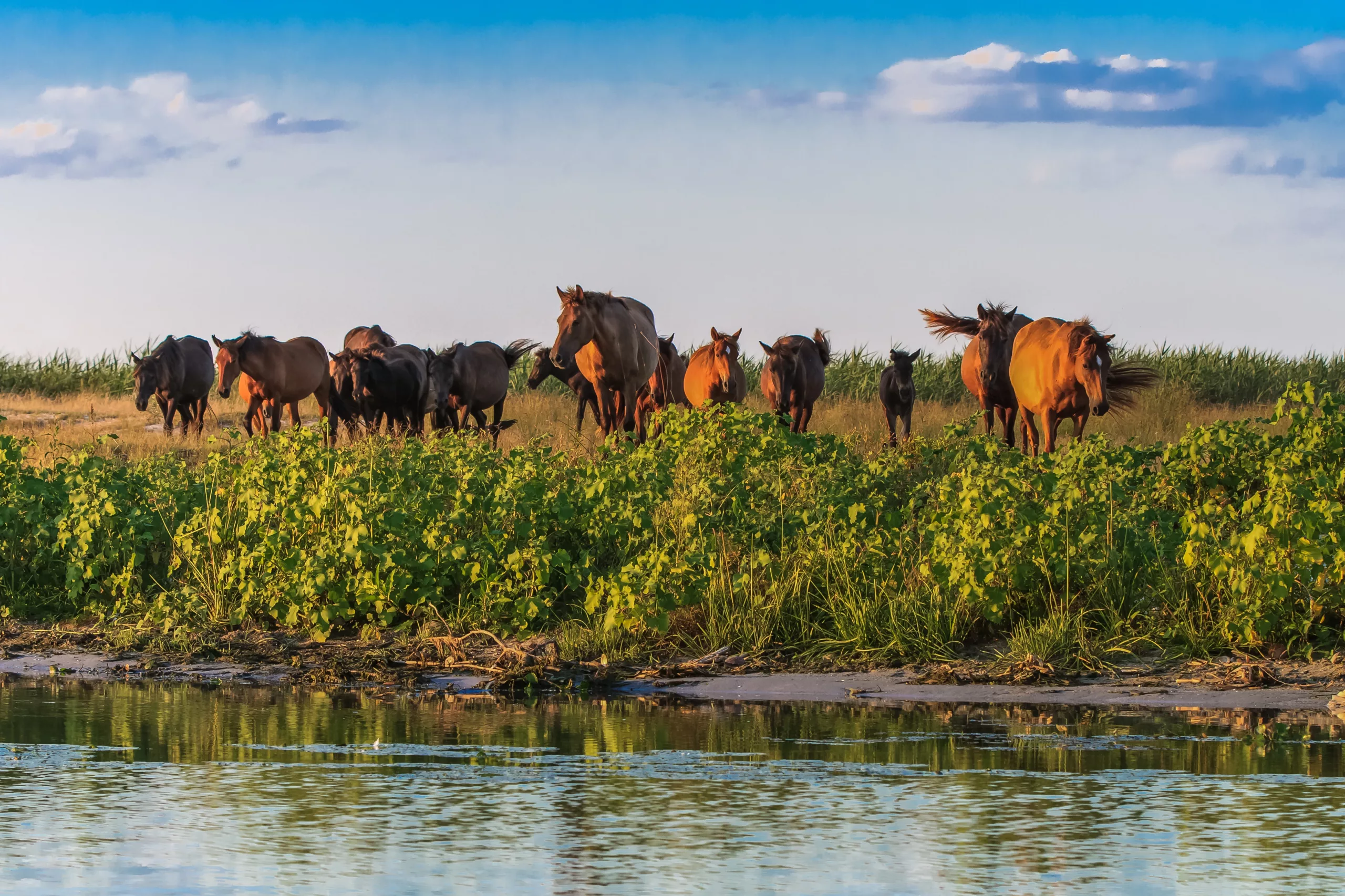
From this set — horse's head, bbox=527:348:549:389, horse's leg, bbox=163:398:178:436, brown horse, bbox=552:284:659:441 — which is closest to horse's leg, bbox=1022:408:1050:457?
brown horse, bbox=552:284:659:441

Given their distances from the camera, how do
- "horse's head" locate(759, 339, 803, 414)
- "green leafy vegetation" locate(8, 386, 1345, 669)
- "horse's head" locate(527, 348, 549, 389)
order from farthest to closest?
"horse's head" locate(527, 348, 549, 389) < "horse's head" locate(759, 339, 803, 414) < "green leafy vegetation" locate(8, 386, 1345, 669)

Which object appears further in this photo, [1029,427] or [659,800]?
[1029,427]

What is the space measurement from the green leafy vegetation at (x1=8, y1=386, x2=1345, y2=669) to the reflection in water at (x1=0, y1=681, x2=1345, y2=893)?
161 cm

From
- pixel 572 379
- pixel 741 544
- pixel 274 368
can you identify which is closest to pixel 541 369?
pixel 572 379

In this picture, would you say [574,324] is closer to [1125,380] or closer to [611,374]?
[611,374]

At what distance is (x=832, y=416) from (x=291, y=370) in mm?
9382

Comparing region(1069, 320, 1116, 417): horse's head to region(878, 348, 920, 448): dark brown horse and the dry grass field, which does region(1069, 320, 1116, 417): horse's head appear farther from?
region(878, 348, 920, 448): dark brown horse

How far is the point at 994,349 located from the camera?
81.3ft

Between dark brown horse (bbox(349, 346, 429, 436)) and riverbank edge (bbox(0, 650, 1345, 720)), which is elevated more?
dark brown horse (bbox(349, 346, 429, 436))

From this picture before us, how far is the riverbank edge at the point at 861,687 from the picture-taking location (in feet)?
30.3

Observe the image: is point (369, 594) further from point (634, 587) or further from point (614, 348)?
point (614, 348)

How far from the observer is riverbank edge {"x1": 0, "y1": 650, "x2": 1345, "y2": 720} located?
30.3 ft

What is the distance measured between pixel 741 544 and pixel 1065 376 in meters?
11.1

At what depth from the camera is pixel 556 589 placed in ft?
38.3
